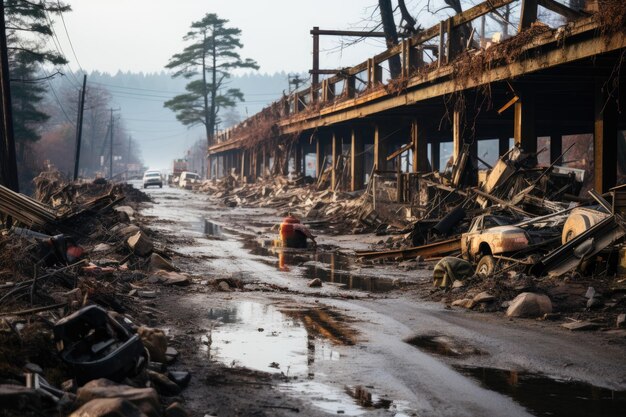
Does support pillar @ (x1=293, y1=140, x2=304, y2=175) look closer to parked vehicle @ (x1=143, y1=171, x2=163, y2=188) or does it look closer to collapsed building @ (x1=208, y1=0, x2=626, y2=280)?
collapsed building @ (x1=208, y1=0, x2=626, y2=280)

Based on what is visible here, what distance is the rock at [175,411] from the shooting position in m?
5.70

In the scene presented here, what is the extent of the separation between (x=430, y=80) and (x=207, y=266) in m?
8.24

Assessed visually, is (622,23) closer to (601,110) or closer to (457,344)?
(601,110)

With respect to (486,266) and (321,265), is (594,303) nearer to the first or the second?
(486,266)

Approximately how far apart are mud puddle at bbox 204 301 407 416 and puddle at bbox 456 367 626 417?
1069mm

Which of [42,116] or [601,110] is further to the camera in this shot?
[42,116]

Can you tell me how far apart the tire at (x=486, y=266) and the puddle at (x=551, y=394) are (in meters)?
5.60

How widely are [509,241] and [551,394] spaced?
661 cm

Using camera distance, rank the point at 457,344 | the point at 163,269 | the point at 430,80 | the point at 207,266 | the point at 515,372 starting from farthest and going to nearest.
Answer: the point at 430,80 → the point at 207,266 → the point at 163,269 → the point at 457,344 → the point at 515,372

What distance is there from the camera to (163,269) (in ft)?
47.8

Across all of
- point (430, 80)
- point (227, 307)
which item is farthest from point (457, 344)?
point (430, 80)

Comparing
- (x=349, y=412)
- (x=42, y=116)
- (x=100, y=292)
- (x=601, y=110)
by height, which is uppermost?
(x=42, y=116)

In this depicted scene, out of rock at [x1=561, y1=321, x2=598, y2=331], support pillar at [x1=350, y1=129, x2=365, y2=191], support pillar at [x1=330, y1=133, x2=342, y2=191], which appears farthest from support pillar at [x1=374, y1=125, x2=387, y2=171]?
rock at [x1=561, y1=321, x2=598, y2=331]

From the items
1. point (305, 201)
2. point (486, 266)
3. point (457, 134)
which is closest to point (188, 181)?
point (305, 201)
